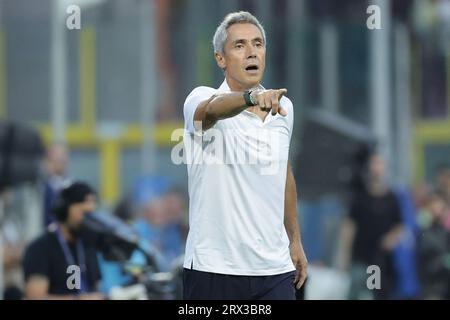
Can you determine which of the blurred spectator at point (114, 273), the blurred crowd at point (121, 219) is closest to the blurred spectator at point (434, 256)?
the blurred crowd at point (121, 219)

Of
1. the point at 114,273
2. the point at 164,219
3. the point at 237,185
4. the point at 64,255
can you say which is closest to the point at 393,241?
the point at 164,219

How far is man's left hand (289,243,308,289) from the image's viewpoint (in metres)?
8.35

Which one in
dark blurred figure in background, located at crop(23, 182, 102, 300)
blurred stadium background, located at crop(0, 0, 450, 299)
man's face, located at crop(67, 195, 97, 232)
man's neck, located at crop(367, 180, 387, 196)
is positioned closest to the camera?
dark blurred figure in background, located at crop(23, 182, 102, 300)

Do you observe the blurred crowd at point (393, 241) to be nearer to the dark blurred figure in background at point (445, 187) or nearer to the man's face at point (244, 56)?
the dark blurred figure in background at point (445, 187)

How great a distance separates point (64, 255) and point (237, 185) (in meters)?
3.83

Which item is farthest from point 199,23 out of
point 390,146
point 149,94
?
point 390,146

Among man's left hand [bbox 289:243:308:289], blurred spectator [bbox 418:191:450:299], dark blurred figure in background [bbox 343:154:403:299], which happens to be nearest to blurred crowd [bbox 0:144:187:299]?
dark blurred figure in background [bbox 343:154:403:299]

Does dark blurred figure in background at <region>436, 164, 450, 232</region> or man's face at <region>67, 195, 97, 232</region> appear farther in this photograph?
dark blurred figure in background at <region>436, 164, 450, 232</region>

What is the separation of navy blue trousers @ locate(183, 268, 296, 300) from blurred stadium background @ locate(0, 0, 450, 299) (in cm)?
532

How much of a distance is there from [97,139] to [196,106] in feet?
75.2

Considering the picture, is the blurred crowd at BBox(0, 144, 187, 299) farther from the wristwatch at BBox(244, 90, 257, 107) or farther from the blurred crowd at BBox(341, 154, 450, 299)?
the wristwatch at BBox(244, 90, 257, 107)

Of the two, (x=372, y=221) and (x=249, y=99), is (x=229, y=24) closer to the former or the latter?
(x=249, y=99)

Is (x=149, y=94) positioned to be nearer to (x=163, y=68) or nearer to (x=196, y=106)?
(x=163, y=68)

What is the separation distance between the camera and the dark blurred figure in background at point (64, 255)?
1145 centimetres
